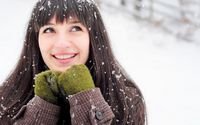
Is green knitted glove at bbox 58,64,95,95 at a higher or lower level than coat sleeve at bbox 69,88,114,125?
higher

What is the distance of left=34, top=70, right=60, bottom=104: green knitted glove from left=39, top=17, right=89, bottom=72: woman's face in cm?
8

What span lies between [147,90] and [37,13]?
5438 millimetres

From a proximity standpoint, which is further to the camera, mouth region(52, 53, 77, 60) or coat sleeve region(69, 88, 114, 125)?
mouth region(52, 53, 77, 60)

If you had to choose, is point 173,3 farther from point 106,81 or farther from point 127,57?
point 106,81

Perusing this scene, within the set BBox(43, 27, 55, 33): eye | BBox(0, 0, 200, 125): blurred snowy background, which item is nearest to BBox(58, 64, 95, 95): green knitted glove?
BBox(43, 27, 55, 33): eye

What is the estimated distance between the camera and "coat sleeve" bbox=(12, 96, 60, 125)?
2.27m

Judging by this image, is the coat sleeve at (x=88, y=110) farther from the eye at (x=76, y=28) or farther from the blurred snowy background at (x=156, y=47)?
the blurred snowy background at (x=156, y=47)

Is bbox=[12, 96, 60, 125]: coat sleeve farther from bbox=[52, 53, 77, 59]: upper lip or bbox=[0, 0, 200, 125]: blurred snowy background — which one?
bbox=[0, 0, 200, 125]: blurred snowy background

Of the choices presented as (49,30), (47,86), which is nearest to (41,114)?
(47,86)

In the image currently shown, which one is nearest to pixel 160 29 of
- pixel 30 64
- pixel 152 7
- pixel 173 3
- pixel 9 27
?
pixel 152 7

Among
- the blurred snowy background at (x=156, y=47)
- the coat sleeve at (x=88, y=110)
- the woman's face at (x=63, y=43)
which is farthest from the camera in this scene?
the blurred snowy background at (x=156, y=47)

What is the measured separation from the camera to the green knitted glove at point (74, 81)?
2273 mm

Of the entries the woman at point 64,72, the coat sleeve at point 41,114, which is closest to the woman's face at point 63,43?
the woman at point 64,72

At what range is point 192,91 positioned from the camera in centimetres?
812
